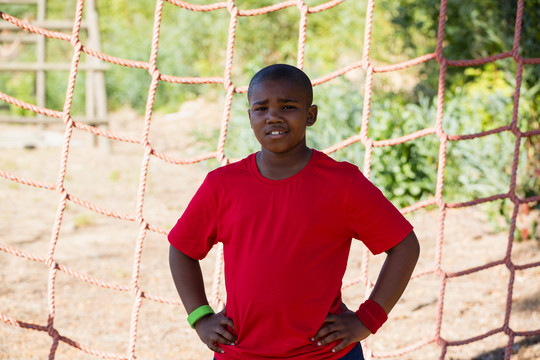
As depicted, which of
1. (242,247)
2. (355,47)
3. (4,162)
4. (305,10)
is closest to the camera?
(242,247)

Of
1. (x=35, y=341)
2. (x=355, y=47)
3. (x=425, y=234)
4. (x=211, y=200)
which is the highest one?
(x=355, y=47)

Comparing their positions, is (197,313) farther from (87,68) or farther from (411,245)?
(87,68)

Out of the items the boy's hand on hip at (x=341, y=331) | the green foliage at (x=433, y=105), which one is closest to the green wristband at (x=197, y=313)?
the boy's hand on hip at (x=341, y=331)

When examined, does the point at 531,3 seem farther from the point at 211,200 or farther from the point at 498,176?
the point at 211,200

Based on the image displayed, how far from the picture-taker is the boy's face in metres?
1.27

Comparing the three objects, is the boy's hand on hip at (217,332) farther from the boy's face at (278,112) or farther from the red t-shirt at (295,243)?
the boy's face at (278,112)

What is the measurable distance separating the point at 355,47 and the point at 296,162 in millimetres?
5959

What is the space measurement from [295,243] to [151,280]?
7.16 ft

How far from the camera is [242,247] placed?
52.2 inches

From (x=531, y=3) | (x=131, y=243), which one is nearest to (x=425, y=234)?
(x=531, y=3)

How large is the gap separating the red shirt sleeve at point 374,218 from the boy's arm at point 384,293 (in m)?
0.02

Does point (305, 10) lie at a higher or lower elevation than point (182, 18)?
lower

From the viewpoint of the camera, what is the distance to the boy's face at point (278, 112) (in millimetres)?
1273

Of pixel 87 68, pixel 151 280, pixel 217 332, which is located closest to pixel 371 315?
pixel 217 332
